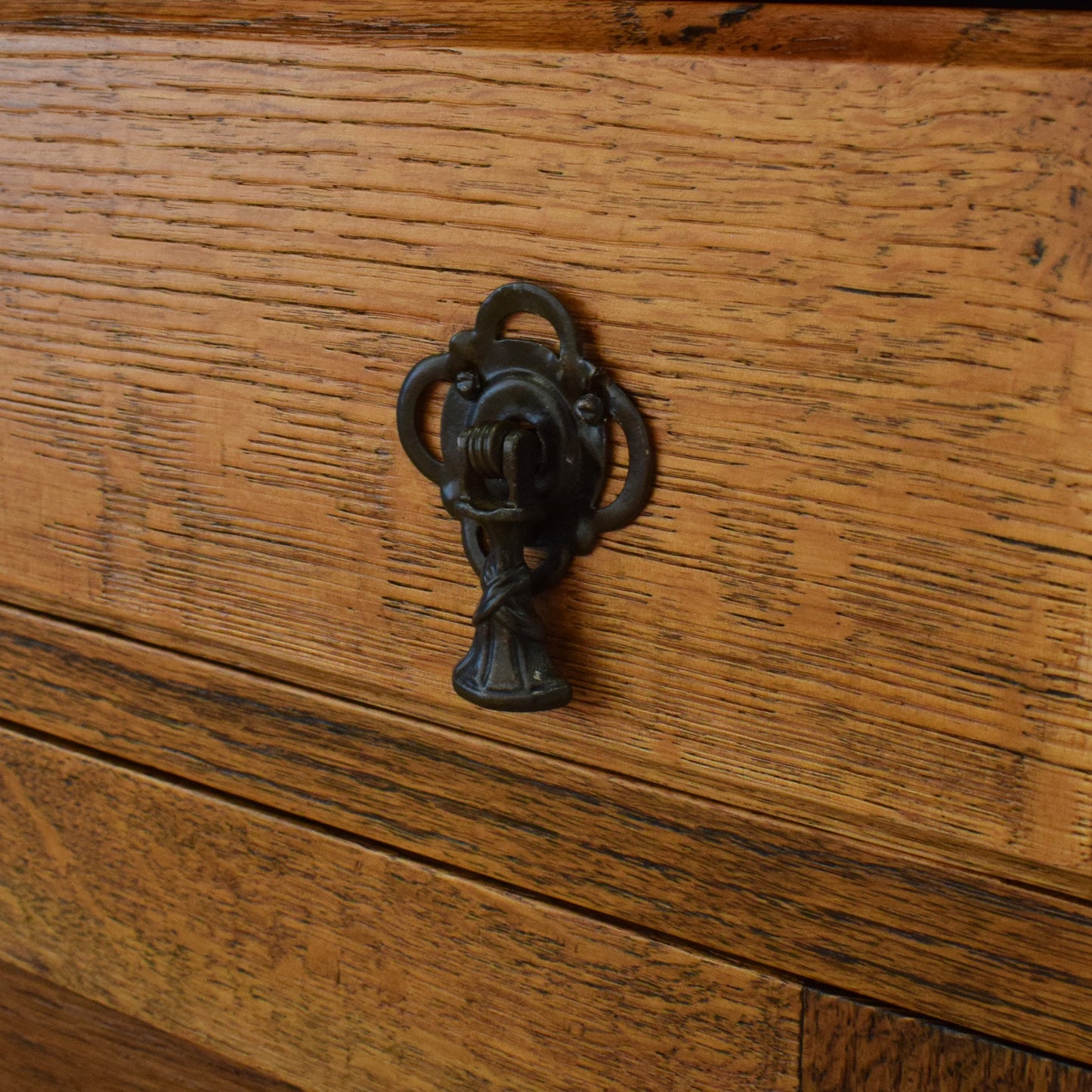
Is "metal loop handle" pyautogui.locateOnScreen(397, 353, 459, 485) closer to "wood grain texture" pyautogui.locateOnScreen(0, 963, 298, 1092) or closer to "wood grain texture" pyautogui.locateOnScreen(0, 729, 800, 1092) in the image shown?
"wood grain texture" pyautogui.locateOnScreen(0, 729, 800, 1092)

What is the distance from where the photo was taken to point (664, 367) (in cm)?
36

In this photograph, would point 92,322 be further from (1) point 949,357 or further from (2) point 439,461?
(1) point 949,357

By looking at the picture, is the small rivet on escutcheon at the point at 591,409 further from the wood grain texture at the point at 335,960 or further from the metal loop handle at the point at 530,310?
the wood grain texture at the point at 335,960

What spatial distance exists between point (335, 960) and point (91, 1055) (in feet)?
0.60

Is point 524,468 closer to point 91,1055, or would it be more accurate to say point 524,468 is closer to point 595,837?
point 595,837

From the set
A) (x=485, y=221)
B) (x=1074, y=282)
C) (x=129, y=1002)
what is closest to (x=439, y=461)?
(x=485, y=221)

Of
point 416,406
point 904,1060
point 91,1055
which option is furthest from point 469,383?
point 91,1055

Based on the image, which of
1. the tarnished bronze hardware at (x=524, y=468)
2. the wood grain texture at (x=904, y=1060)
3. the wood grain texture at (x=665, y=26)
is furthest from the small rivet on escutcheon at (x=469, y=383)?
the wood grain texture at (x=904, y=1060)

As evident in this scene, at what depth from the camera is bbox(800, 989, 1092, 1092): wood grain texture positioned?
1.22 feet

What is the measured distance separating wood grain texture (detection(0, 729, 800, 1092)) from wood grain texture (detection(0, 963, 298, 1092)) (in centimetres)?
2

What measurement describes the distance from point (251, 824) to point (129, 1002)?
14 cm

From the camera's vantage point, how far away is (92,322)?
48cm

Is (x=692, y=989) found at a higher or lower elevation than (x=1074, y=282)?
lower

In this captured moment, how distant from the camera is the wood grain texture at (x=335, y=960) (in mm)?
431
